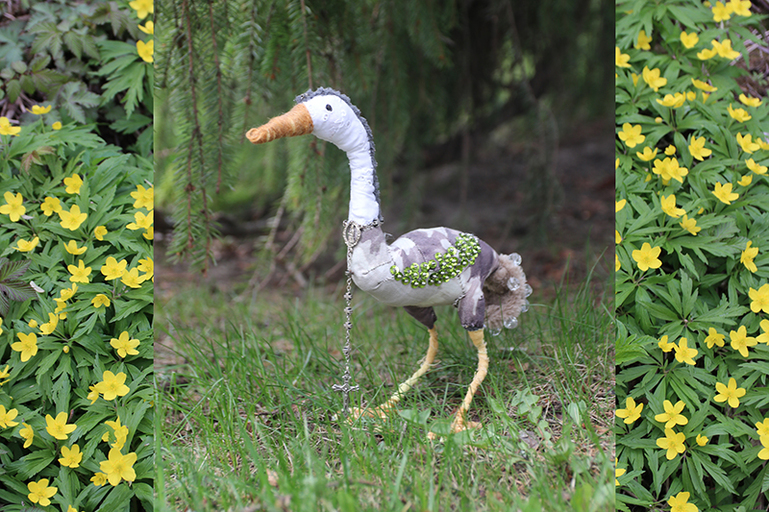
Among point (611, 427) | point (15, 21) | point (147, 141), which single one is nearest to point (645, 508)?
point (611, 427)

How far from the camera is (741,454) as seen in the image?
5.90ft

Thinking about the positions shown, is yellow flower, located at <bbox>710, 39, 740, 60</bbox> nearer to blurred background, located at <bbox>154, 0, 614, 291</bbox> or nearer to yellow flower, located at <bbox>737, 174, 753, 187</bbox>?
yellow flower, located at <bbox>737, 174, 753, 187</bbox>

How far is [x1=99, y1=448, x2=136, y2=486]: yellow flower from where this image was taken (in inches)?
66.0

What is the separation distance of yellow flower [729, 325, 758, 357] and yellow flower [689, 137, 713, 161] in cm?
63

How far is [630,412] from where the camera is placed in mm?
1770

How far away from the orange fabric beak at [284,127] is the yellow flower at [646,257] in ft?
3.81

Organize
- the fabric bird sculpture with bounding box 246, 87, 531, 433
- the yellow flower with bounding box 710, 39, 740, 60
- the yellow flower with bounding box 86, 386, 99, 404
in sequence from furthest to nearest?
the yellow flower with bounding box 710, 39, 740, 60
the yellow flower with bounding box 86, 386, 99, 404
the fabric bird sculpture with bounding box 246, 87, 531, 433

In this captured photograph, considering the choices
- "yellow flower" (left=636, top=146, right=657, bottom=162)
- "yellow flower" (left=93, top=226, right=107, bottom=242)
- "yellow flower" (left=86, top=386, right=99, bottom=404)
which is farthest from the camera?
"yellow flower" (left=636, top=146, right=657, bottom=162)

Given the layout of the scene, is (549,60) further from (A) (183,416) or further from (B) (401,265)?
Answer: (A) (183,416)

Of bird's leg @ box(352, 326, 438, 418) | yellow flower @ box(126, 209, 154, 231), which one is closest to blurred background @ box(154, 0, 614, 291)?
yellow flower @ box(126, 209, 154, 231)

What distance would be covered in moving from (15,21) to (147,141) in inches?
32.8

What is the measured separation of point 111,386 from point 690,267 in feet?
6.34

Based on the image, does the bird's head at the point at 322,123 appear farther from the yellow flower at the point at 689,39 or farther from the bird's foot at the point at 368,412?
the yellow flower at the point at 689,39

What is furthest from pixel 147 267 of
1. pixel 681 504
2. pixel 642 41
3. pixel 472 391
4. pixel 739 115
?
pixel 739 115
